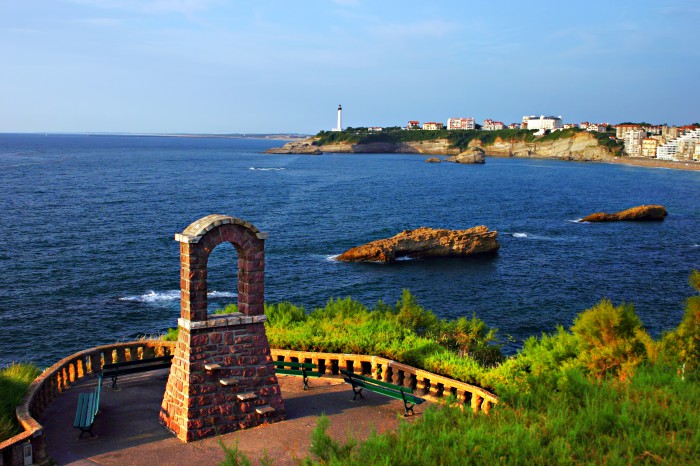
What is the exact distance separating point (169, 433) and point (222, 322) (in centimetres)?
263

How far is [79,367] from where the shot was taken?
1662 cm

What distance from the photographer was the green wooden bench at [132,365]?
15.6m

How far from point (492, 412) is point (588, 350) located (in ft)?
23.5

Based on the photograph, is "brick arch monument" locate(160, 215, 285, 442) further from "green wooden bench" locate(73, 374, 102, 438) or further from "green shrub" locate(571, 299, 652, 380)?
"green shrub" locate(571, 299, 652, 380)

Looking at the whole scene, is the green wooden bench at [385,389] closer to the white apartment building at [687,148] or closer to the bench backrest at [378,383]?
the bench backrest at [378,383]

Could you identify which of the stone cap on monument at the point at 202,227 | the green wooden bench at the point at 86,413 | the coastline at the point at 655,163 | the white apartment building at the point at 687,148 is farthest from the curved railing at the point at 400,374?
the white apartment building at the point at 687,148

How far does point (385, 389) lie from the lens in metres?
14.5

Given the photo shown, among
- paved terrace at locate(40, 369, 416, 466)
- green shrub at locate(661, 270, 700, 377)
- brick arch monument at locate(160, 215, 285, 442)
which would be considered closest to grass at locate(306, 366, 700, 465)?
paved terrace at locate(40, 369, 416, 466)

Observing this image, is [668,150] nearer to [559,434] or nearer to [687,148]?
[687,148]

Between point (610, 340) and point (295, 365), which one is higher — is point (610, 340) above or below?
above

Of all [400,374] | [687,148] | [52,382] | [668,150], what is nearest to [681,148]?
[687,148]

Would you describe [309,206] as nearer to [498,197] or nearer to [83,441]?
[498,197]

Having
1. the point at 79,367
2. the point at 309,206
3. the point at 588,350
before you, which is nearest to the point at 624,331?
the point at 588,350

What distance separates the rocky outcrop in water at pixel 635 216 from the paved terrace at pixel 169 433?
67899 millimetres
